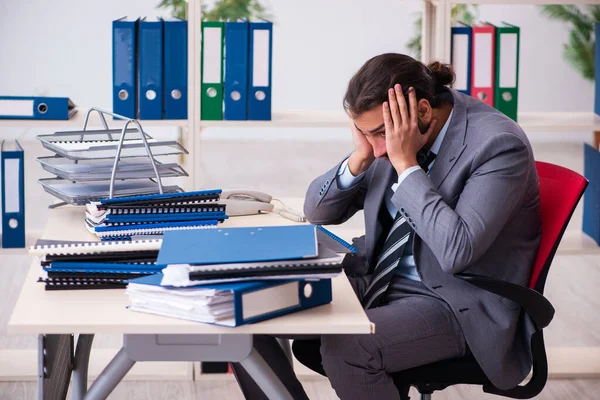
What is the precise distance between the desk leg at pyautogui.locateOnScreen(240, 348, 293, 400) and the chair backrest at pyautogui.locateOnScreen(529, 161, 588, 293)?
64 centimetres

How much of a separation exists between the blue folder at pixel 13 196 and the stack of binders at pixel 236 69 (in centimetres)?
61

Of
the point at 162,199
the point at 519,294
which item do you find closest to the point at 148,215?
the point at 162,199

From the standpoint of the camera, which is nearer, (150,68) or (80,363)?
(80,363)

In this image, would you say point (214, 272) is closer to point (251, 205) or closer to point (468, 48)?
point (251, 205)

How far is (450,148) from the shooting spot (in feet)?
6.25

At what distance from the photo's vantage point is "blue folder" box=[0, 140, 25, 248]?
107 inches

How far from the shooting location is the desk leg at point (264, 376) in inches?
61.4

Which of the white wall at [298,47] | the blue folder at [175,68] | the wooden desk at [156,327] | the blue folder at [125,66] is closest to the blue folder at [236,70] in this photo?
the blue folder at [175,68]

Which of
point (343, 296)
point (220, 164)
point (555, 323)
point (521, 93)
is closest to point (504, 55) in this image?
point (555, 323)

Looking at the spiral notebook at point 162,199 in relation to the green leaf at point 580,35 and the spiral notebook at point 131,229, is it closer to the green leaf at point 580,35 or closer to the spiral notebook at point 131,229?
the spiral notebook at point 131,229

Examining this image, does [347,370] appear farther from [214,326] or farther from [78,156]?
[78,156]

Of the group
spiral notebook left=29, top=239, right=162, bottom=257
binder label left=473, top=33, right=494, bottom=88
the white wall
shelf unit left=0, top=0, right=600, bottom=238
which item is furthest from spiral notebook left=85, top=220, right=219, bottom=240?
the white wall

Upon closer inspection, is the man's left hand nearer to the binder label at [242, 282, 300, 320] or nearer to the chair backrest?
the chair backrest

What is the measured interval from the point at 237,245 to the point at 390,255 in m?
0.61
